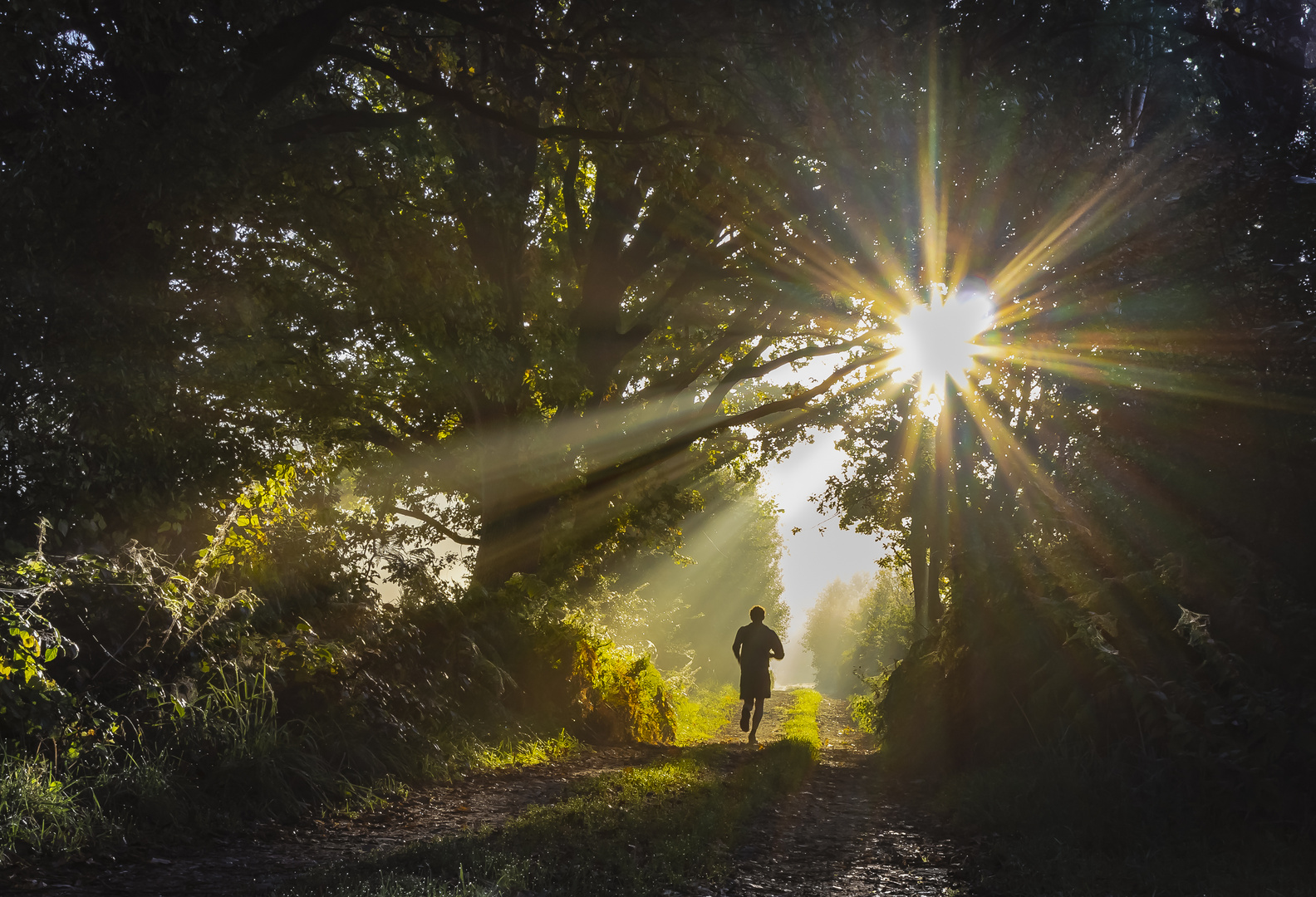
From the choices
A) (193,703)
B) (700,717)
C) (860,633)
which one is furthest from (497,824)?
(860,633)

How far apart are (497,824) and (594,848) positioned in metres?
1.21

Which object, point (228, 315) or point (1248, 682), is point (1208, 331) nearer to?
point (1248, 682)

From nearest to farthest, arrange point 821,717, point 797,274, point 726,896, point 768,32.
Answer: point 726,896 < point 768,32 < point 797,274 < point 821,717

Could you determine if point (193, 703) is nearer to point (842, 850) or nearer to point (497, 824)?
point (497, 824)

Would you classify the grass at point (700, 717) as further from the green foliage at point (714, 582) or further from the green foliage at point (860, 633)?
the green foliage at point (860, 633)

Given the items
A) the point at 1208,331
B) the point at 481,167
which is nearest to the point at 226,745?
the point at 481,167

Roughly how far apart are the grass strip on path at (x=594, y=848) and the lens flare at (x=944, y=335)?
848 centimetres

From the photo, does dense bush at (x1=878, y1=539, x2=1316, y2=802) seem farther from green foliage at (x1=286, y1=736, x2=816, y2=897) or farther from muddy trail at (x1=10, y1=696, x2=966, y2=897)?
green foliage at (x1=286, y1=736, x2=816, y2=897)

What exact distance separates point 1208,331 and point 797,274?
667cm

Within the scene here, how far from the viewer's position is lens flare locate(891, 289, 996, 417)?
13461mm

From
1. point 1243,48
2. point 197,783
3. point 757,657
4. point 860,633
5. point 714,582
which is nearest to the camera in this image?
point 197,783

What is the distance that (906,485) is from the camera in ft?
82.4

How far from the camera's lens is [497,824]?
242 inches

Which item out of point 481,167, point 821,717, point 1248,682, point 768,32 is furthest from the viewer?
point 821,717
